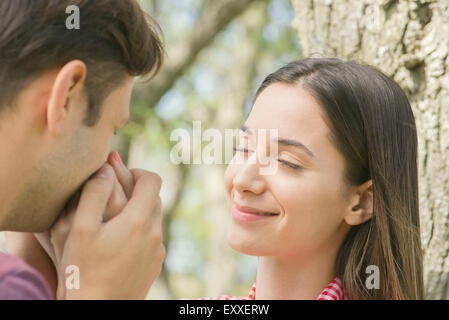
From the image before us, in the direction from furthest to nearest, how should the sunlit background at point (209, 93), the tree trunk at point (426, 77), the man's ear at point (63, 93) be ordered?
the sunlit background at point (209, 93) < the tree trunk at point (426, 77) < the man's ear at point (63, 93)

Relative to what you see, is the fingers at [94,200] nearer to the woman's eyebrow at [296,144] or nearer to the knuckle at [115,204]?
the knuckle at [115,204]

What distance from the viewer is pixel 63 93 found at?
193cm

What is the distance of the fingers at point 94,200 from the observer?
201 cm

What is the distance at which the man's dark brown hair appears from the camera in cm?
195

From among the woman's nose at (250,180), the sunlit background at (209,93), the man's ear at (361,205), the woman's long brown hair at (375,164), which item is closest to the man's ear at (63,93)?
the woman's nose at (250,180)

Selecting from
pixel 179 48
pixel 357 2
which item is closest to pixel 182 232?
pixel 179 48

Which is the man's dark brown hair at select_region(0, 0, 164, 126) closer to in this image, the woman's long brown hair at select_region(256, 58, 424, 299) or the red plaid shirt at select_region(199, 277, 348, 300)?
the woman's long brown hair at select_region(256, 58, 424, 299)

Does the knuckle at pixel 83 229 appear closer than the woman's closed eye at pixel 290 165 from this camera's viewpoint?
Yes

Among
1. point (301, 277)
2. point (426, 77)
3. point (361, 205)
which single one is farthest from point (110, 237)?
point (426, 77)

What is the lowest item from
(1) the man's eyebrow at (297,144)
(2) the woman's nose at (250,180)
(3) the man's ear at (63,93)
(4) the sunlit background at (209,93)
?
(2) the woman's nose at (250,180)

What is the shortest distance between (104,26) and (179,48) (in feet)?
15.8

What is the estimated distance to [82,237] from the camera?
1.98m

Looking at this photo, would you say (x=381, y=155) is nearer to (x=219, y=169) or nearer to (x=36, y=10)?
(x=36, y=10)

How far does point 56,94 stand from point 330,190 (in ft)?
3.61
